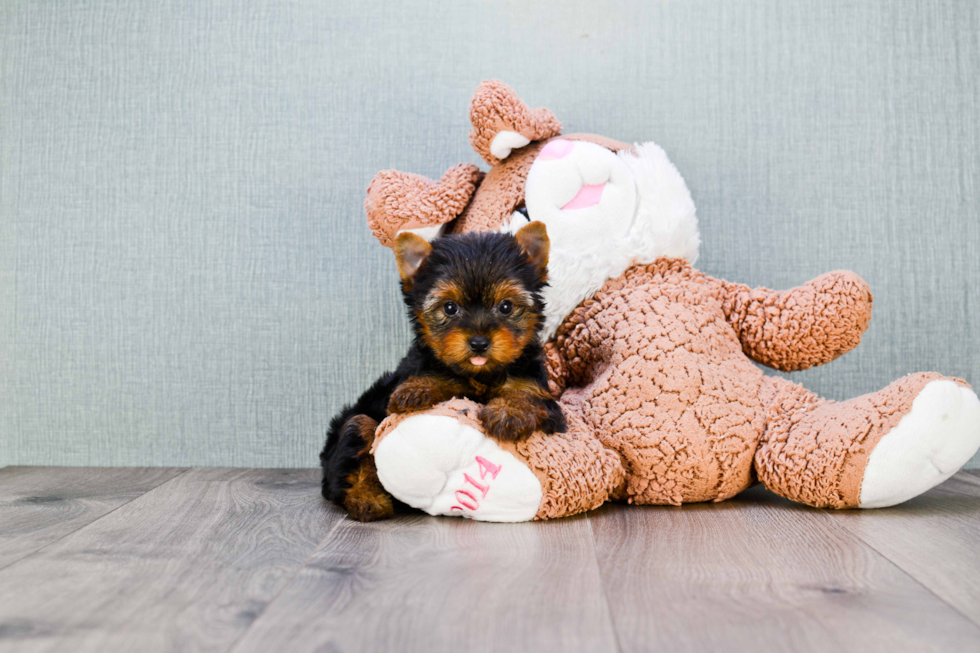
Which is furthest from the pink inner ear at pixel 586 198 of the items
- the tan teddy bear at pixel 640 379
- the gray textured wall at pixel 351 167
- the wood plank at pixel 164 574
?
the wood plank at pixel 164 574

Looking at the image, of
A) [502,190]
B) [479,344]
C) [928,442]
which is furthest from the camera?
[502,190]

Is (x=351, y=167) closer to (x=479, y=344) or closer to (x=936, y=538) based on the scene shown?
(x=479, y=344)

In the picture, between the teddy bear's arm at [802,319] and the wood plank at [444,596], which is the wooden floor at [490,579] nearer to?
the wood plank at [444,596]

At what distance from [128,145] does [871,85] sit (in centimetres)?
256

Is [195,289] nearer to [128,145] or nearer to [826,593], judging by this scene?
[128,145]

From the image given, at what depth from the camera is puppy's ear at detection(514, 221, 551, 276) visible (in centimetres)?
171

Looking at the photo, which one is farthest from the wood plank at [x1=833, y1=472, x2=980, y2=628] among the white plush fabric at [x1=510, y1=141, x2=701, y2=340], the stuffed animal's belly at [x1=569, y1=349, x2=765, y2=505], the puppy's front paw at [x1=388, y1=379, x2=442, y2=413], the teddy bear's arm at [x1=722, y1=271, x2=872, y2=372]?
the puppy's front paw at [x1=388, y1=379, x2=442, y2=413]

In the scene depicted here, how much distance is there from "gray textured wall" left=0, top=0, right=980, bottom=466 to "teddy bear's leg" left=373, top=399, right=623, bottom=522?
893 millimetres

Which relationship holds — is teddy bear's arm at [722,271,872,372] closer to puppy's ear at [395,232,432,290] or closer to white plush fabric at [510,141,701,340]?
white plush fabric at [510,141,701,340]

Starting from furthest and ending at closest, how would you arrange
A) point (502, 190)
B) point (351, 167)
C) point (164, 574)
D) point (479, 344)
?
point (351, 167), point (502, 190), point (479, 344), point (164, 574)

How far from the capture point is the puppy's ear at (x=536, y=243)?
1.71 meters

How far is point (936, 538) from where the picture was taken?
5.06 ft

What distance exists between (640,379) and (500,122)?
797 mm

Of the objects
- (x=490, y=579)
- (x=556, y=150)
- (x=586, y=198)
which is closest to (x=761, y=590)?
(x=490, y=579)
